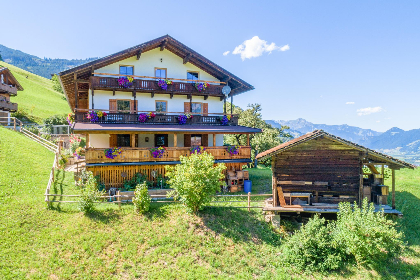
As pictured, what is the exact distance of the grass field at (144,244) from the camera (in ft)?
32.2

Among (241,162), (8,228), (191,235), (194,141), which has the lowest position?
(191,235)

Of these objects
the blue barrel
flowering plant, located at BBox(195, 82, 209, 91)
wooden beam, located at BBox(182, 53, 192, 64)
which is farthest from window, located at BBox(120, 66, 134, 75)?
the blue barrel

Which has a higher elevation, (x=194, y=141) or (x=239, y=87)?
(x=239, y=87)

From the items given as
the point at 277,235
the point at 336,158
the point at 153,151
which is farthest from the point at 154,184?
the point at 336,158

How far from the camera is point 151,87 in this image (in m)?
21.5

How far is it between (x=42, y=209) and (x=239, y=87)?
19517mm

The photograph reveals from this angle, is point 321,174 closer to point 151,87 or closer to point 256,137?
point 151,87

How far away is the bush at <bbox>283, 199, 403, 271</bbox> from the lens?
10.3 m

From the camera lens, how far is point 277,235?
12.9m

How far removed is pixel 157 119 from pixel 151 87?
124 inches

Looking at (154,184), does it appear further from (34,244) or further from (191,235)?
(34,244)

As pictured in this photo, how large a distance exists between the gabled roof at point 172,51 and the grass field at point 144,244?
33.5ft

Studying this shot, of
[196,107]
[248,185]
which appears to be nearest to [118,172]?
[196,107]

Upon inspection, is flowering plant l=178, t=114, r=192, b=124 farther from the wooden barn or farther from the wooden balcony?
the wooden balcony
